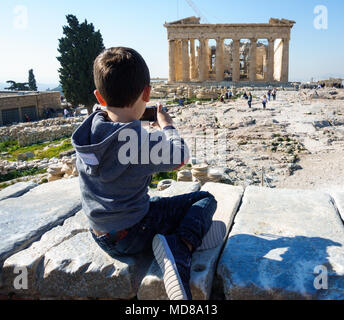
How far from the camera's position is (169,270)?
174 centimetres

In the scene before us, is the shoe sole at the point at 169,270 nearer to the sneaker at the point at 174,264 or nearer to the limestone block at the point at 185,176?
the sneaker at the point at 174,264

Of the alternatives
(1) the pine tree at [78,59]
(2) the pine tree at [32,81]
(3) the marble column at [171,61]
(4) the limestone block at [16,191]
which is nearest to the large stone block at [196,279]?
(4) the limestone block at [16,191]

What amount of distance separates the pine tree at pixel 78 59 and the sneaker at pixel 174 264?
24.0 meters

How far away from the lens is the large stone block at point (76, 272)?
197 cm

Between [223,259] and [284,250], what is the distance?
0.41m

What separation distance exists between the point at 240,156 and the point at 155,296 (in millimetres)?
8761

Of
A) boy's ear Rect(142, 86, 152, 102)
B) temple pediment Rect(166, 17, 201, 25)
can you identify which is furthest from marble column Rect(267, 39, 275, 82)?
boy's ear Rect(142, 86, 152, 102)

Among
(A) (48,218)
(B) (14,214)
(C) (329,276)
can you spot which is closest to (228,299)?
(C) (329,276)

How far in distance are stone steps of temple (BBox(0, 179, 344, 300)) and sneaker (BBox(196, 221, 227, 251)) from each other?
0.04 metres

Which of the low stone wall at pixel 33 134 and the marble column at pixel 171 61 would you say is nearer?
the low stone wall at pixel 33 134

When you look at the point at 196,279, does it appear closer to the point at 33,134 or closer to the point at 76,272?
the point at 76,272

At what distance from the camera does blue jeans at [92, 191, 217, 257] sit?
2010mm

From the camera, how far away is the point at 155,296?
6.21ft

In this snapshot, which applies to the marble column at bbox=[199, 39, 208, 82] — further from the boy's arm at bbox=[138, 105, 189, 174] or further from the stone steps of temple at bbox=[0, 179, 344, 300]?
the boy's arm at bbox=[138, 105, 189, 174]
